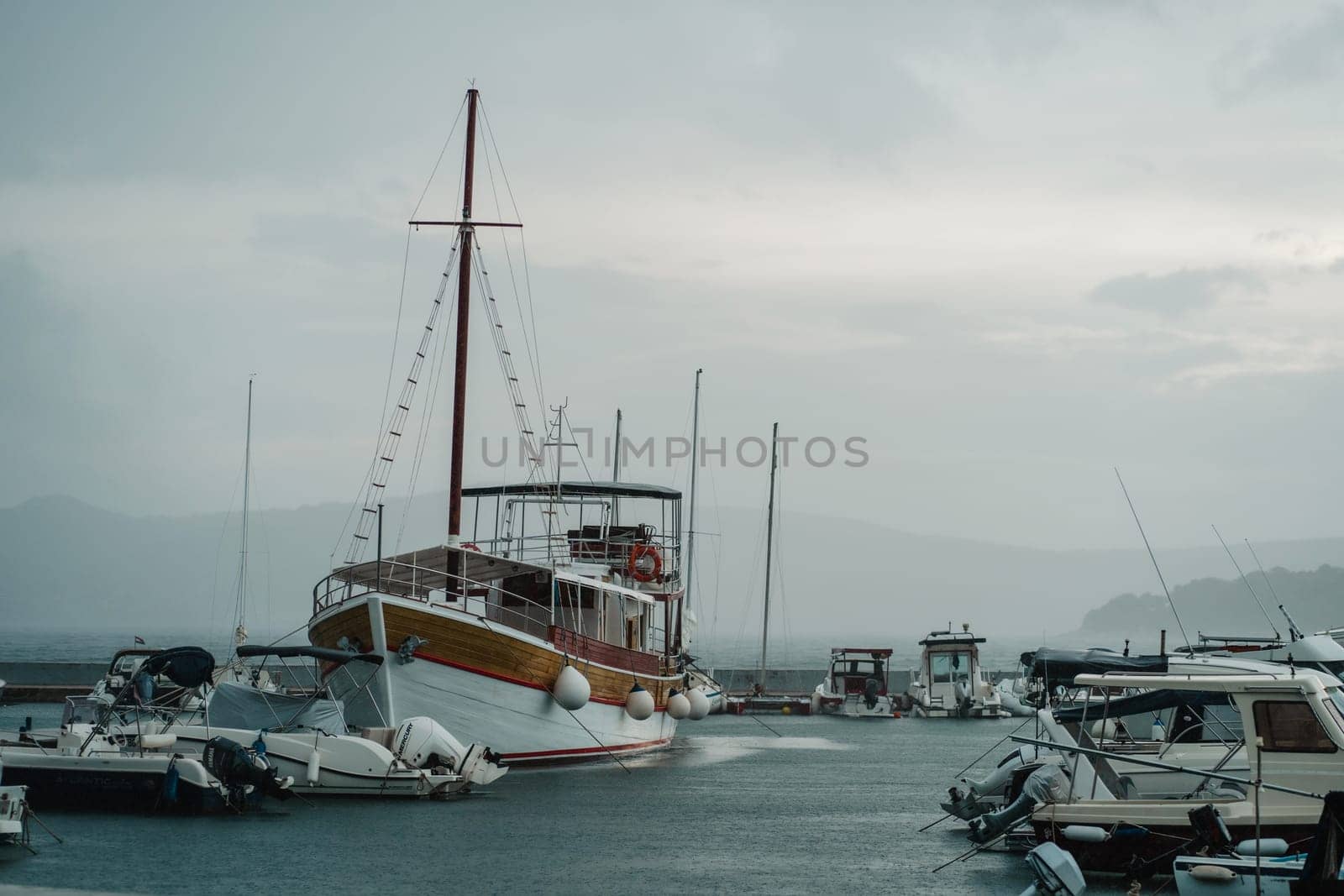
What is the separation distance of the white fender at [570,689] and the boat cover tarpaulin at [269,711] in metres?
4.86

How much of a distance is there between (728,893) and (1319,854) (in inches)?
250

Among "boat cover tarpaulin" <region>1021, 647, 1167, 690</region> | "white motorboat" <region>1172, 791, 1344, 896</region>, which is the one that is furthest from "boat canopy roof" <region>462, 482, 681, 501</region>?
"white motorboat" <region>1172, 791, 1344, 896</region>

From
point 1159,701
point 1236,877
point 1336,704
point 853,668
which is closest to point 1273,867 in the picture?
point 1236,877

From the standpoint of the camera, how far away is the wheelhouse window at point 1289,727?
1567cm

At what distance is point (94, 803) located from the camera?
20203 mm

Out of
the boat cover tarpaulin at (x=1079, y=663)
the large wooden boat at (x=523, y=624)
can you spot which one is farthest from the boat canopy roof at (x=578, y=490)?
the boat cover tarpaulin at (x=1079, y=663)

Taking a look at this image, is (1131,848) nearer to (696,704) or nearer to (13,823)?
(13,823)

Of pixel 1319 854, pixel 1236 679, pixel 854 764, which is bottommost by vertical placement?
pixel 854 764

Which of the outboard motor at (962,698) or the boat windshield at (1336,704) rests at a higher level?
the boat windshield at (1336,704)

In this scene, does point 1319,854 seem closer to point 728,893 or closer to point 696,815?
point 728,893

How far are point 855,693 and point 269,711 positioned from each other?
32.3 meters

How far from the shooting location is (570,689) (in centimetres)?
2666

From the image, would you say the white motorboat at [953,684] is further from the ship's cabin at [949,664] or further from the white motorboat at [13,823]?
the white motorboat at [13,823]

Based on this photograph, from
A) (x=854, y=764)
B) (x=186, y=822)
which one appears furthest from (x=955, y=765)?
(x=186, y=822)
